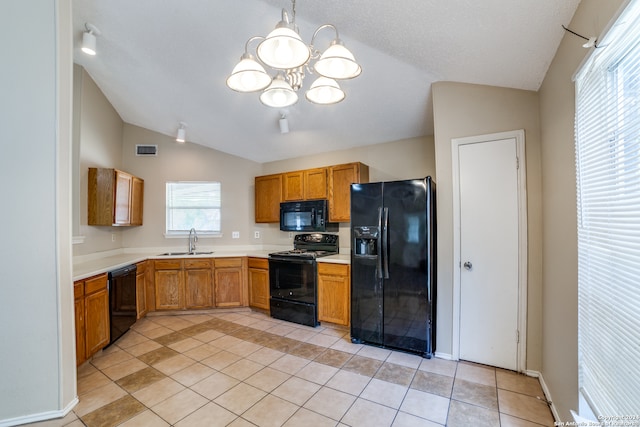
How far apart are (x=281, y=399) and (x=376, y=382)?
0.80 meters

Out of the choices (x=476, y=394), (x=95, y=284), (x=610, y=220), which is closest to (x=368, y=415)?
(x=476, y=394)

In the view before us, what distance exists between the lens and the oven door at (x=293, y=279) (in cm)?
367

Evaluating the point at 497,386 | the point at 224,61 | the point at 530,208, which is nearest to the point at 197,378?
the point at 497,386

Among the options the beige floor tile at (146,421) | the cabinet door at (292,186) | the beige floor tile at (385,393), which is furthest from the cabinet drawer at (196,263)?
the beige floor tile at (385,393)

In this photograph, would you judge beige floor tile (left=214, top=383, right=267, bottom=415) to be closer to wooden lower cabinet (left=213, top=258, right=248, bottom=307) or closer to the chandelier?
wooden lower cabinet (left=213, top=258, right=248, bottom=307)

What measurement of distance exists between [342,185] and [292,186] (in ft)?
2.82

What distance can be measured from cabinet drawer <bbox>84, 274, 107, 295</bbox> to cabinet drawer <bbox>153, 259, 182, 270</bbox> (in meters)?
1.12

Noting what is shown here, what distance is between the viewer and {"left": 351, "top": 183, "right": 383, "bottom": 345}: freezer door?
303 centimetres

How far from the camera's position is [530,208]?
7.80 ft

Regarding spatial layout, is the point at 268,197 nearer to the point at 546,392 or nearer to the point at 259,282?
the point at 259,282

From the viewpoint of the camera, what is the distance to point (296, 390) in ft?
7.47

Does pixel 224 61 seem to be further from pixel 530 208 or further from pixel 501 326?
pixel 501 326

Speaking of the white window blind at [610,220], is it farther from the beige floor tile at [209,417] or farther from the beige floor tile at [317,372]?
the beige floor tile at [209,417]

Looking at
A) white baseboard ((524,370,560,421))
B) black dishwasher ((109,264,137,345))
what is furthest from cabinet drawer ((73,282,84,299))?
white baseboard ((524,370,560,421))
